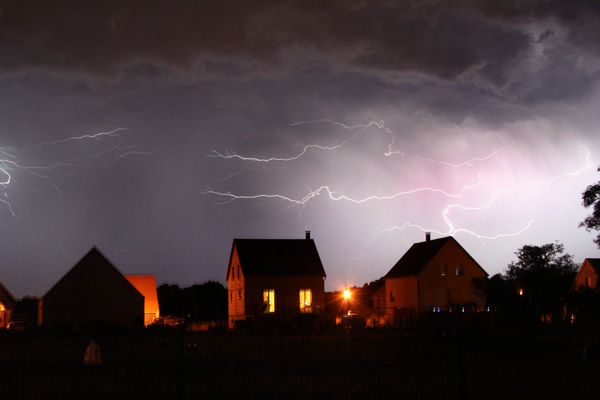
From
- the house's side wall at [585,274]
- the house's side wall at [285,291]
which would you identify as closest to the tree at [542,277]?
the house's side wall at [585,274]

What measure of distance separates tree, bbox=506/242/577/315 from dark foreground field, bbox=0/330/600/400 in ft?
105

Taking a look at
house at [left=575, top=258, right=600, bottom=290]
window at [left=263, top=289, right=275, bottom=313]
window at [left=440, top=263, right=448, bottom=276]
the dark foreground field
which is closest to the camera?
the dark foreground field

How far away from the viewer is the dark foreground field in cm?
1502

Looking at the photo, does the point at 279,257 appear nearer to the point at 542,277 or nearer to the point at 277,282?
the point at 277,282

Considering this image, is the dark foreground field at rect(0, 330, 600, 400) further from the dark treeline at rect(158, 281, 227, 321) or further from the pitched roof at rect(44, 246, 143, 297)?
the dark treeline at rect(158, 281, 227, 321)

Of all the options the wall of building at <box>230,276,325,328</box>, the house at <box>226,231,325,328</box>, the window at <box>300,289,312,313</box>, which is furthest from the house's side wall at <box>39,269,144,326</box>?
the window at <box>300,289,312,313</box>

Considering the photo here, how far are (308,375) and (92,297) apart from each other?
1551 inches

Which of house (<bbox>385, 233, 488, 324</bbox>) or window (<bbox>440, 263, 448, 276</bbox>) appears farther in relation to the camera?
window (<bbox>440, 263, 448, 276</bbox>)

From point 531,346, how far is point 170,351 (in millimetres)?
13844

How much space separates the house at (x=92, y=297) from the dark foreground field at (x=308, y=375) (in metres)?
28.1

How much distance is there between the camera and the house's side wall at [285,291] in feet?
199

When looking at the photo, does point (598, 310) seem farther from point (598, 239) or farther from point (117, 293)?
point (117, 293)

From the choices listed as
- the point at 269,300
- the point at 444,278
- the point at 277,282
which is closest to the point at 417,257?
the point at 444,278

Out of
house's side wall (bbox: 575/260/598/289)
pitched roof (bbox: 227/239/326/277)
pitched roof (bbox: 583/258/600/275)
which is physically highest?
pitched roof (bbox: 227/239/326/277)
